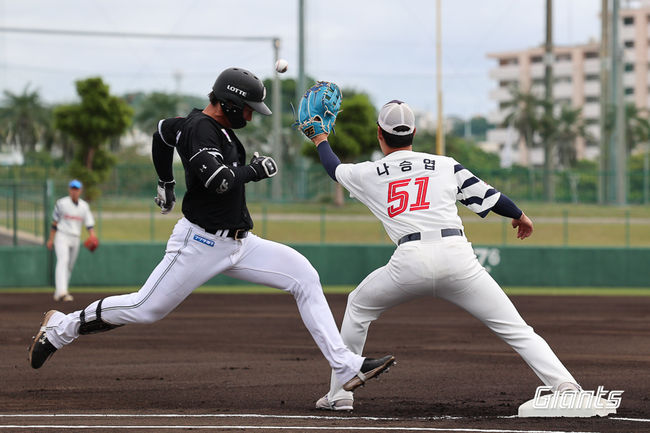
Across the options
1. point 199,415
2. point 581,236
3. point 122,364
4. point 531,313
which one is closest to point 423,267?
point 199,415

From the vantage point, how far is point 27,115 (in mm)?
62500

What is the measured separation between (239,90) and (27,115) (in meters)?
59.0

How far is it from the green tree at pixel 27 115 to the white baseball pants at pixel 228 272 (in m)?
56.6

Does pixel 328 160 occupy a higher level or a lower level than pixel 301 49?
lower

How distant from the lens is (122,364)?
9594 millimetres

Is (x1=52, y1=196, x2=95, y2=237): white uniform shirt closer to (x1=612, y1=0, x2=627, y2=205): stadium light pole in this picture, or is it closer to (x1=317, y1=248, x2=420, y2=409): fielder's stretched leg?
(x1=317, y1=248, x2=420, y2=409): fielder's stretched leg

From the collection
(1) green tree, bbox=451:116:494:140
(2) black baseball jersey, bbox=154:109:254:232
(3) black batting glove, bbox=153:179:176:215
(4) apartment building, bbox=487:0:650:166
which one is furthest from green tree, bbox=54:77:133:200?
(1) green tree, bbox=451:116:494:140

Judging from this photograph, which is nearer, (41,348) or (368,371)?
(368,371)

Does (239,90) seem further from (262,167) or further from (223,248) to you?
(223,248)

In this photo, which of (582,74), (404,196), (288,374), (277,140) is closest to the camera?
(404,196)

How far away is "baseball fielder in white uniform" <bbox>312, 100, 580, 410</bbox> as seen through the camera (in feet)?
20.6

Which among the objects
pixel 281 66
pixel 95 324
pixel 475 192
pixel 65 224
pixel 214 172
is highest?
pixel 281 66

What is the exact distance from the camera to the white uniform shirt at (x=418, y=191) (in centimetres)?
635

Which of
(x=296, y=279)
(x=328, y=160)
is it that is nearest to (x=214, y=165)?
(x=328, y=160)
